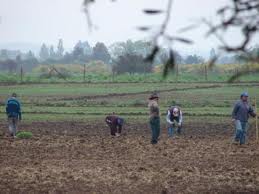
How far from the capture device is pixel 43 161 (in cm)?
1692

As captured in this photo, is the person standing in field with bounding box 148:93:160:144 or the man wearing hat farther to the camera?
the person standing in field with bounding box 148:93:160:144

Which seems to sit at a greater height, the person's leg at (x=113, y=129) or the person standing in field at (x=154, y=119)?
the person standing in field at (x=154, y=119)

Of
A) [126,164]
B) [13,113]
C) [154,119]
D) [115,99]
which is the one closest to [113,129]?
[154,119]

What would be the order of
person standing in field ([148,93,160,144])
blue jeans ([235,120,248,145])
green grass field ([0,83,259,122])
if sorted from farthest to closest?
1. green grass field ([0,83,259,122])
2. person standing in field ([148,93,160,144])
3. blue jeans ([235,120,248,145])

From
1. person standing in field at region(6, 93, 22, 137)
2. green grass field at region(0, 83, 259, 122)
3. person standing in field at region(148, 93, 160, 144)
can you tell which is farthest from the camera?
green grass field at region(0, 83, 259, 122)

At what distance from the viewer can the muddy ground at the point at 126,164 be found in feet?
42.9

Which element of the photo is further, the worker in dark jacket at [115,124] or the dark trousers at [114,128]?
the dark trousers at [114,128]

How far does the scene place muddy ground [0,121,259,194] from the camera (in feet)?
42.9

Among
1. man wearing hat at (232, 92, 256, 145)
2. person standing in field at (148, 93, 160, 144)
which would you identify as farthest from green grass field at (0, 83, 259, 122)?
man wearing hat at (232, 92, 256, 145)

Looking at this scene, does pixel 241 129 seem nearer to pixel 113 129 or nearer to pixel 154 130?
pixel 154 130

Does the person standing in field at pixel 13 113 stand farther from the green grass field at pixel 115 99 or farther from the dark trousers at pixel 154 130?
the green grass field at pixel 115 99

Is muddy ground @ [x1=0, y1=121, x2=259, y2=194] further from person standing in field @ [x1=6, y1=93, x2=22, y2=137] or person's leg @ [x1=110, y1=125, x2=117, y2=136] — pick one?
person standing in field @ [x1=6, y1=93, x2=22, y2=137]

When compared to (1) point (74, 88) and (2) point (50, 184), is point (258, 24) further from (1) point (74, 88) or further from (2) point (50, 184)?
(1) point (74, 88)

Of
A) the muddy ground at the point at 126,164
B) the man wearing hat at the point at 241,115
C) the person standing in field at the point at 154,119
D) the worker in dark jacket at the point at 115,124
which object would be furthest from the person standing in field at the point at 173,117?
the man wearing hat at the point at 241,115
